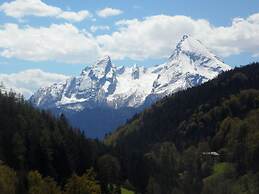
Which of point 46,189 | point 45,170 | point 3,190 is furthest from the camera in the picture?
point 45,170

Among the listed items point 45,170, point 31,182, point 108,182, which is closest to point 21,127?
point 45,170

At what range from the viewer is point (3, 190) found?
126 metres

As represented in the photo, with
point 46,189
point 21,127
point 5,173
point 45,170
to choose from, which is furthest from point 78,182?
point 21,127

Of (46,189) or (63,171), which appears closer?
(46,189)

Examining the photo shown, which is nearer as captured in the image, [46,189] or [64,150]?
[46,189]

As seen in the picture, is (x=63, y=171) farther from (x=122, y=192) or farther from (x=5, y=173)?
(x=5, y=173)

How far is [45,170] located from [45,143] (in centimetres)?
885

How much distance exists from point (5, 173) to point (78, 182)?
53.6ft

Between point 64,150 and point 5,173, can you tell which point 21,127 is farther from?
point 5,173

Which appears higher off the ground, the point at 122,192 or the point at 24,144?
the point at 24,144

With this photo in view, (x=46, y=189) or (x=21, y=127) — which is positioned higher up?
(x=21, y=127)

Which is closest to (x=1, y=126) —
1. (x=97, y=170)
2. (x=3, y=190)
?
(x=97, y=170)

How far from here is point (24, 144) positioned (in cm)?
18925

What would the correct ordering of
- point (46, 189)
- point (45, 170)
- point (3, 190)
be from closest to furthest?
point (3, 190) < point (46, 189) < point (45, 170)
